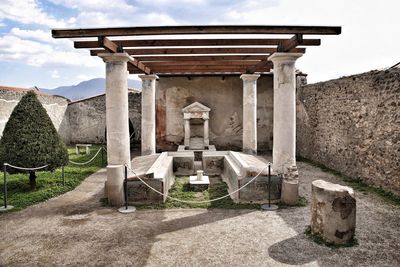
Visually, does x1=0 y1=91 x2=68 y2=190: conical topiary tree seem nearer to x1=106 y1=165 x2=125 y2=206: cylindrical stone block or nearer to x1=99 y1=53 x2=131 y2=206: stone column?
x1=99 y1=53 x2=131 y2=206: stone column

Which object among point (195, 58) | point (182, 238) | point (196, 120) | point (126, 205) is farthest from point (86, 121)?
point (182, 238)

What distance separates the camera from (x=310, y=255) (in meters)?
4.50

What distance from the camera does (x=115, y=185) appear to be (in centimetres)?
683

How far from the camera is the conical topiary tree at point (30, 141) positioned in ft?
25.0

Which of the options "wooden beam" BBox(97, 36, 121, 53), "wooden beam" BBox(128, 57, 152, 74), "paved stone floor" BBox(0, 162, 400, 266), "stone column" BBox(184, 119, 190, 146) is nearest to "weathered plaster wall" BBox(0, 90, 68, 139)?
"wooden beam" BBox(128, 57, 152, 74)

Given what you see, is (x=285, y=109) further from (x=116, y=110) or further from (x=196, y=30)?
(x=116, y=110)

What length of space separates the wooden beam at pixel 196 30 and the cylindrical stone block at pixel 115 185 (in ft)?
9.36

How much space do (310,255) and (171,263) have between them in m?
2.01

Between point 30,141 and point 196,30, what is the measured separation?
5.10m

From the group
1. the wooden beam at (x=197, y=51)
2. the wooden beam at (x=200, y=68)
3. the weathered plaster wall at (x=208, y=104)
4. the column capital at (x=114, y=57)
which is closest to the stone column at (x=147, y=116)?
the wooden beam at (x=200, y=68)

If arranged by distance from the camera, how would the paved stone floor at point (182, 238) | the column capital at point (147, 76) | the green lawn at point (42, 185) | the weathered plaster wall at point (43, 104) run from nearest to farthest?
1. the paved stone floor at point (182, 238)
2. the green lawn at point (42, 185)
3. the column capital at point (147, 76)
4. the weathered plaster wall at point (43, 104)

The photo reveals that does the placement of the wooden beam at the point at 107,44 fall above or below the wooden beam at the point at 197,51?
below

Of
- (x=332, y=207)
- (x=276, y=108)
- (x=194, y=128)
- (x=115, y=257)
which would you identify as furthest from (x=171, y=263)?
(x=194, y=128)

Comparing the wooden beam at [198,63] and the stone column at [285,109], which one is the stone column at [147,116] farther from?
the stone column at [285,109]
